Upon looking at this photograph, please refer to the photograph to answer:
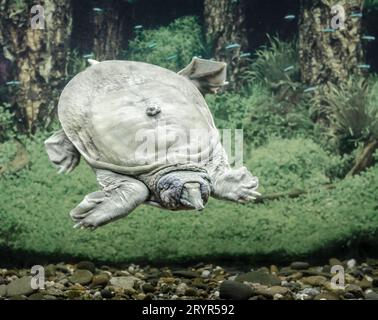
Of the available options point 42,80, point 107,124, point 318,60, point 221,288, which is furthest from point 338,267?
point 42,80

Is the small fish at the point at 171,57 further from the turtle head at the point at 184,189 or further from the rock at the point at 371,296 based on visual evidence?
the rock at the point at 371,296

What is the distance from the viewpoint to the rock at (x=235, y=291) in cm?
370

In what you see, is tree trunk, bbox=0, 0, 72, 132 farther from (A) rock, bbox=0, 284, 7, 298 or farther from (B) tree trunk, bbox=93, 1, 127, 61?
(A) rock, bbox=0, 284, 7, 298

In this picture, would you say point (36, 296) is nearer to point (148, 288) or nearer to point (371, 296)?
point (148, 288)

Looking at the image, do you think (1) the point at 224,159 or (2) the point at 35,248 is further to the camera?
(2) the point at 35,248

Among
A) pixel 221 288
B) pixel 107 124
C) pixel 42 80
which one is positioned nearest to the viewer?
pixel 107 124

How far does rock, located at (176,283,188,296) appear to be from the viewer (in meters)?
3.80

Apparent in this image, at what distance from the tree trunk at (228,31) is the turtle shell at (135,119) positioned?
1.34m

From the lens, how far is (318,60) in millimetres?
4402

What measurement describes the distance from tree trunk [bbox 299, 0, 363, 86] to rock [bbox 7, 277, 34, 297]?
2.53 metres

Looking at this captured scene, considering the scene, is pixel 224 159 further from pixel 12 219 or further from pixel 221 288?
pixel 12 219

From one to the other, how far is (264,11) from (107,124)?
6.52 feet

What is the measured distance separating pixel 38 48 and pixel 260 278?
7.54ft

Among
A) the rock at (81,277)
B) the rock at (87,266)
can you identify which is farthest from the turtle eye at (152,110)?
the rock at (87,266)
